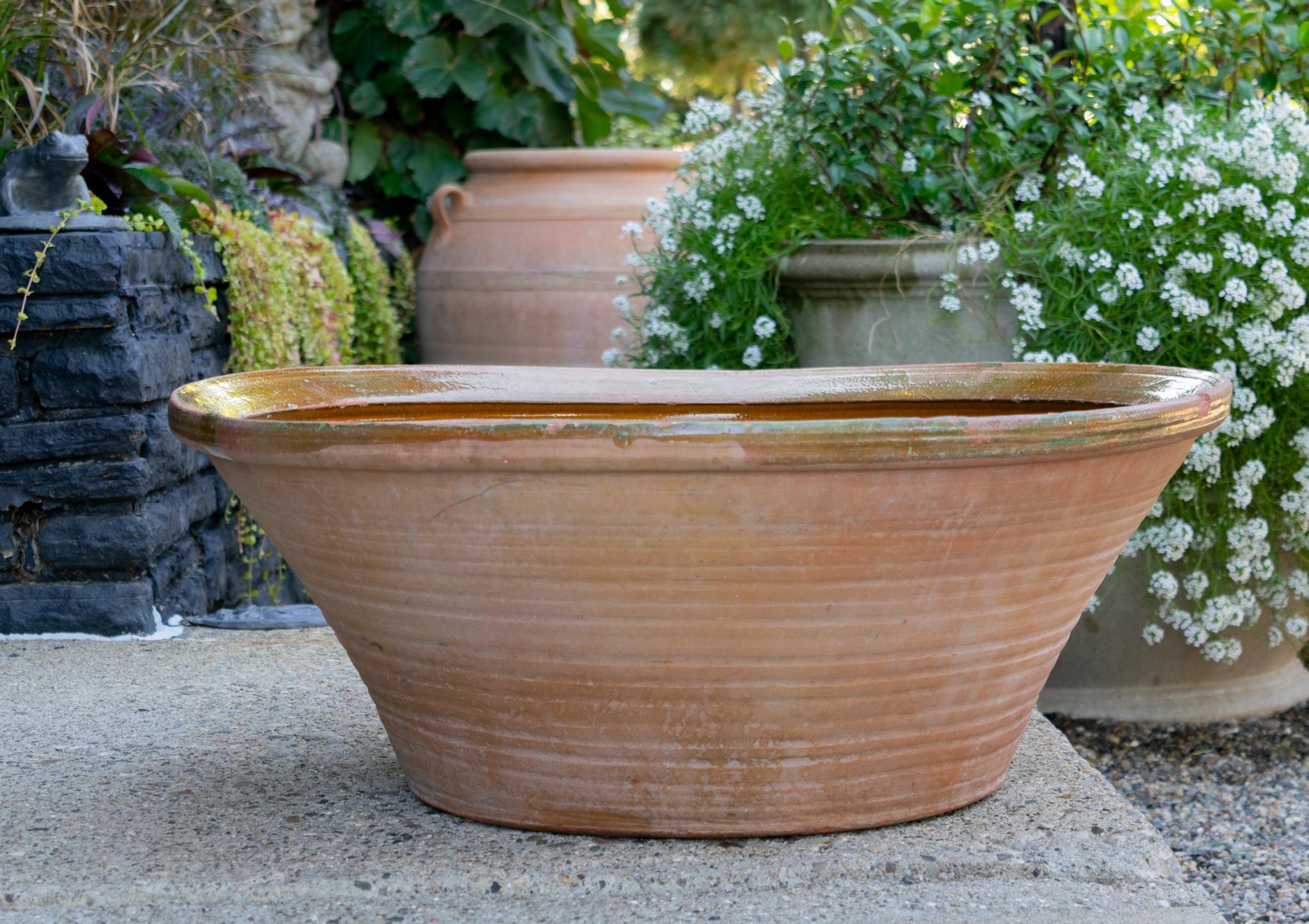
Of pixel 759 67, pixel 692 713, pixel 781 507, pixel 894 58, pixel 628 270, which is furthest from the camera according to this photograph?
pixel 628 270

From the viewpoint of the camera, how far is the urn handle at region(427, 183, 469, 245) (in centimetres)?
430

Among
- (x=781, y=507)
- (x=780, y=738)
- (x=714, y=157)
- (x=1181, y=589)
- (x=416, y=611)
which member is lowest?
(x=1181, y=589)

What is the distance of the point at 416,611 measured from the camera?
1148mm

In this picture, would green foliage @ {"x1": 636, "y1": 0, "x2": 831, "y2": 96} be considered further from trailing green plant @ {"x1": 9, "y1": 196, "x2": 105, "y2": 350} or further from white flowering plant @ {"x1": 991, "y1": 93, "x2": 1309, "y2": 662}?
trailing green plant @ {"x1": 9, "y1": 196, "x2": 105, "y2": 350}

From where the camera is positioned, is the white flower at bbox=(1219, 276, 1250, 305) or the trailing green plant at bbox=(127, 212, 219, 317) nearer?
the white flower at bbox=(1219, 276, 1250, 305)

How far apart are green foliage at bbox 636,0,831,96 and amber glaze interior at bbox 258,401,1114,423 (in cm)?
465

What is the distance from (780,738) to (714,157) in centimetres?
154

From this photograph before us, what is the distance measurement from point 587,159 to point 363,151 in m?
0.93

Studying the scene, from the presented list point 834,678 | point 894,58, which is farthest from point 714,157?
point 834,678

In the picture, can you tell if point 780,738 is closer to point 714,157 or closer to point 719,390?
point 719,390

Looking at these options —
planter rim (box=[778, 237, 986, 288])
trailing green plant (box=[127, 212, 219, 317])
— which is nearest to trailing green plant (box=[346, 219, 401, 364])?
trailing green plant (box=[127, 212, 219, 317])

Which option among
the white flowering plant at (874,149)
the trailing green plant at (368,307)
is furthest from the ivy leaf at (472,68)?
the white flowering plant at (874,149)

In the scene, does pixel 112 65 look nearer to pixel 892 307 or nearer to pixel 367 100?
pixel 892 307

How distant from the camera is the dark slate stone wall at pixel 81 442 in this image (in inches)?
77.2
